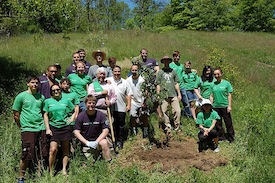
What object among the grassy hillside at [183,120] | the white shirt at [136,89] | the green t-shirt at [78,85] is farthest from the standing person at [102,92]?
the grassy hillside at [183,120]

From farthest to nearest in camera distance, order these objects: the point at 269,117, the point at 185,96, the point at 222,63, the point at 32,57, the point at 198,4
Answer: the point at 198,4
the point at 32,57
the point at 222,63
the point at 185,96
the point at 269,117

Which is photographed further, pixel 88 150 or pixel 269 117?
pixel 269 117

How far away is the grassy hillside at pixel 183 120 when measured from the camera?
529 centimetres

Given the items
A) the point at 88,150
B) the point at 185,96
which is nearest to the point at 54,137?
the point at 88,150

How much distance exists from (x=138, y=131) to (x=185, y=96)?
1672mm

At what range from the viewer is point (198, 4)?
4822 centimetres

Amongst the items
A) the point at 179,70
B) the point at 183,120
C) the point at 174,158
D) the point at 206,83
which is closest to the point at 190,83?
the point at 179,70

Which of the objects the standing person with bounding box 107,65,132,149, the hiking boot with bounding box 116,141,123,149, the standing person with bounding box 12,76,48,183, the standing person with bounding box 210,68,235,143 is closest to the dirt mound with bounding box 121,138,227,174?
the hiking boot with bounding box 116,141,123,149

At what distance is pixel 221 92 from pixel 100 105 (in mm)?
2914

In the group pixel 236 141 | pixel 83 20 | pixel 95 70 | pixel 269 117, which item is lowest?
pixel 236 141

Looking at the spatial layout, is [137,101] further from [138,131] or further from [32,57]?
[32,57]

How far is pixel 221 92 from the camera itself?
286 inches

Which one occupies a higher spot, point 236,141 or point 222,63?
point 222,63

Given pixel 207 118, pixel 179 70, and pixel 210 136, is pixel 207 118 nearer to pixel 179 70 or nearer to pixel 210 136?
pixel 210 136
